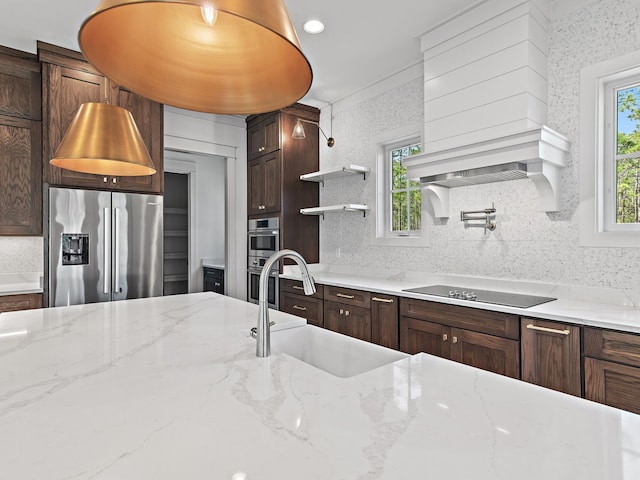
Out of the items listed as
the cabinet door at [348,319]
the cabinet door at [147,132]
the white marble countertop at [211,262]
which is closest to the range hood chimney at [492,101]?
the cabinet door at [348,319]

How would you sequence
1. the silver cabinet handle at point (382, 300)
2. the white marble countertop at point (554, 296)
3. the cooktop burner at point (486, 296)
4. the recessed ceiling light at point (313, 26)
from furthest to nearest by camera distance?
the silver cabinet handle at point (382, 300), the recessed ceiling light at point (313, 26), the cooktop burner at point (486, 296), the white marble countertop at point (554, 296)

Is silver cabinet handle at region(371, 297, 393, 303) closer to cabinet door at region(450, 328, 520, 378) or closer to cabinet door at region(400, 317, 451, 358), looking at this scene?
cabinet door at region(400, 317, 451, 358)

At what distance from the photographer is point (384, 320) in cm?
295

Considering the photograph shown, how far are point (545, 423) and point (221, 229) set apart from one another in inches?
230

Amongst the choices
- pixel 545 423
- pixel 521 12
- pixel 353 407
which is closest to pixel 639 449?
pixel 545 423

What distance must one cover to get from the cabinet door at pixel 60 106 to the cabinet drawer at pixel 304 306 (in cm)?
206

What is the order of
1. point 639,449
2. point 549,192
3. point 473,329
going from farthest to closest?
point 549,192 < point 473,329 < point 639,449

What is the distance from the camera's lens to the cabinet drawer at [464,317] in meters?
2.14

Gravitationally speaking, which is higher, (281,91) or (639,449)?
(281,91)

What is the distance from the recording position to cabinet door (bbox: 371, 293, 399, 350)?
113 inches

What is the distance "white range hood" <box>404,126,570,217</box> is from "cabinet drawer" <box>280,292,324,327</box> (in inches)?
61.6

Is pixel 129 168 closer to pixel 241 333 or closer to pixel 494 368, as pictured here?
pixel 241 333

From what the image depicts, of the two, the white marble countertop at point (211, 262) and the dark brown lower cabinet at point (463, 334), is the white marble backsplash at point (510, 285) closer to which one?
the dark brown lower cabinet at point (463, 334)

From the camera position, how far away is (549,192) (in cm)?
248
